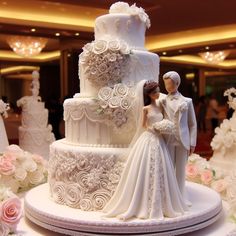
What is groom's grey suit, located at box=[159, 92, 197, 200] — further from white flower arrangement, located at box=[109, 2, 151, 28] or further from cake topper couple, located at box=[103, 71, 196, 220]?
white flower arrangement, located at box=[109, 2, 151, 28]

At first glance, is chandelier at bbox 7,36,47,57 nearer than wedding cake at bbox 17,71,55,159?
No

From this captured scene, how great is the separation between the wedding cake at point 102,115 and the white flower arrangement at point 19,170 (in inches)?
31.2

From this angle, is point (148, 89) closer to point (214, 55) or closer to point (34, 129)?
point (34, 129)

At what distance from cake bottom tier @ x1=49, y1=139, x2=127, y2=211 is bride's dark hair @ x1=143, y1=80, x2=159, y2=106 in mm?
481

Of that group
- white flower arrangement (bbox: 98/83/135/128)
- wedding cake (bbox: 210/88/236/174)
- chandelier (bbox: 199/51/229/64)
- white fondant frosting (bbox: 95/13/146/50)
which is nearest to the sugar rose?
white flower arrangement (bbox: 98/83/135/128)

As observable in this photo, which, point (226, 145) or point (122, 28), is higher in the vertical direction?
point (122, 28)

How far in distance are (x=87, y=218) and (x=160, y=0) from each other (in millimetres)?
5997

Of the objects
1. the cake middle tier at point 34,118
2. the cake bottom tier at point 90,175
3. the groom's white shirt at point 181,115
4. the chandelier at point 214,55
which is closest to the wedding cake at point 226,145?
the groom's white shirt at point 181,115

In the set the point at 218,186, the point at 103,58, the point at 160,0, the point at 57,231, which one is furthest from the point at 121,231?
the point at 160,0

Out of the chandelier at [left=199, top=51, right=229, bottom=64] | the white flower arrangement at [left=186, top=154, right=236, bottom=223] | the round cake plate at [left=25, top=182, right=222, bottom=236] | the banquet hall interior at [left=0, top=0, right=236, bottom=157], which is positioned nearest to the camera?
the round cake plate at [left=25, top=182, right=222, bottom=236]

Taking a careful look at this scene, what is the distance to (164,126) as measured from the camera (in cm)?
332

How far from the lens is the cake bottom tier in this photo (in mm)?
3510

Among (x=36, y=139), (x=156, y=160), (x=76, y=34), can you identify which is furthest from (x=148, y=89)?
(x=76, y=34)

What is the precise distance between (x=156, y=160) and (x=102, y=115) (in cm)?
69
